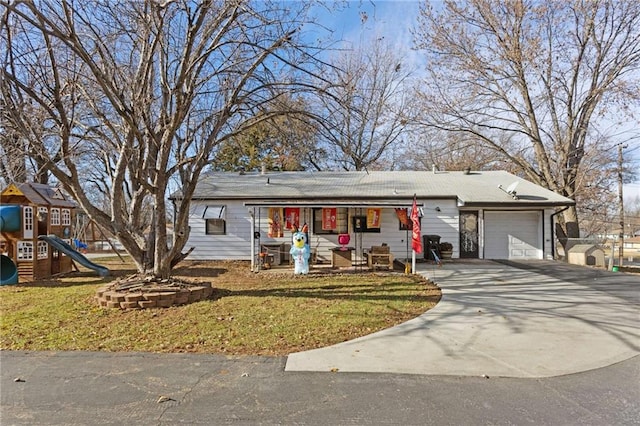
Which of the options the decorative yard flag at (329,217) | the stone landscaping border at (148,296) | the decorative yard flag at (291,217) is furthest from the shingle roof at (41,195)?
the decorative yard flag at (329,217)

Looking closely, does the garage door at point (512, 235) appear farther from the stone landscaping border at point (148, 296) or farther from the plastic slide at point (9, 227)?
the plastic slide at point (9, 227)

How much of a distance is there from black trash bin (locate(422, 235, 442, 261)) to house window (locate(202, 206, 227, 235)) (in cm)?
772

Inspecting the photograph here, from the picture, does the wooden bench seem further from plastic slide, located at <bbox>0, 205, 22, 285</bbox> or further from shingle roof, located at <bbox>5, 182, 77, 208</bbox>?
shingle roof, located at <bbox>5, 182, 77, 208</bbox>

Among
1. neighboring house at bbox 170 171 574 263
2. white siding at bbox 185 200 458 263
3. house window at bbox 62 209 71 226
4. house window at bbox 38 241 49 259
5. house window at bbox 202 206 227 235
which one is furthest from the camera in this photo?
house window at bbox 202 206 227 235

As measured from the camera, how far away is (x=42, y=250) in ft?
37.1

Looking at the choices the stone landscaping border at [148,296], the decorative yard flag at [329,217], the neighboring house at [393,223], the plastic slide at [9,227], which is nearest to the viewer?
the stone landscaping border at [148,296]

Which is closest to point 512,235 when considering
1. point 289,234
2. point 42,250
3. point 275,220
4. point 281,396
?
point 289,234

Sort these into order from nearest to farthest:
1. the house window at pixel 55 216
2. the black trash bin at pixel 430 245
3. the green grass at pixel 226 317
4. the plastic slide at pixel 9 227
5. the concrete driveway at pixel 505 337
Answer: the concrete driveway at pixel 505 337 → the green grass at pixel 226 317 → the plastic slide at pixel 9 227 → the house window at pixel 55 216 → the black trash bin at pixel 430 245

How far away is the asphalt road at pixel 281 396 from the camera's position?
10.4ft

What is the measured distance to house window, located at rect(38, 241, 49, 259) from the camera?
1116 cm

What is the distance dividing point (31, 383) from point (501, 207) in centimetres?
1478

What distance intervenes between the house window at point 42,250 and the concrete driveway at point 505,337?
1008cm

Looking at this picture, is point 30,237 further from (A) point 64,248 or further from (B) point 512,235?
→ (B) point 512,235

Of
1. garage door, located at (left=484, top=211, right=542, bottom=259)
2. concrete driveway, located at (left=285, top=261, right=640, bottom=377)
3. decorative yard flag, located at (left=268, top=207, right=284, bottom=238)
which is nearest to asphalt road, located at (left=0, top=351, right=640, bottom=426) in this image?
concrete driveway, located at (left=285, top=261, right=640, bottom=377)
